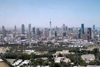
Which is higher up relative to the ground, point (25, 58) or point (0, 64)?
point (0, 64)

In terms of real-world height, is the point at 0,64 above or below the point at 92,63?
above

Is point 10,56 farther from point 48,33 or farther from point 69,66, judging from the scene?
point 48,33

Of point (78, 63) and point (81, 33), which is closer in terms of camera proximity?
point (78, 63)

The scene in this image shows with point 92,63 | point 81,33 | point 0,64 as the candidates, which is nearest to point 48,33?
point 81,33

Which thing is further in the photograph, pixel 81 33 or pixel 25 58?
pixel 81 33

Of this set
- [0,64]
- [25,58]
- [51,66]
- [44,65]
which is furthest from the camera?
[25,58]

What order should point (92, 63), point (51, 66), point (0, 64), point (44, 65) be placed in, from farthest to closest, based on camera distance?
point (92, 63) < point (44, 65) < point (51, 66) < point (0, 64)

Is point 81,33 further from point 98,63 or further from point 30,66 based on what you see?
point 30,66

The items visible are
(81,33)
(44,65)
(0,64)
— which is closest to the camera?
(0,64)

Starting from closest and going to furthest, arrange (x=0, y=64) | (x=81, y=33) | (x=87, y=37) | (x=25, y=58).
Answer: (x=0, y=64) → (x=25, y=58) → (x=87, y=37) → (x=81, y=33)
